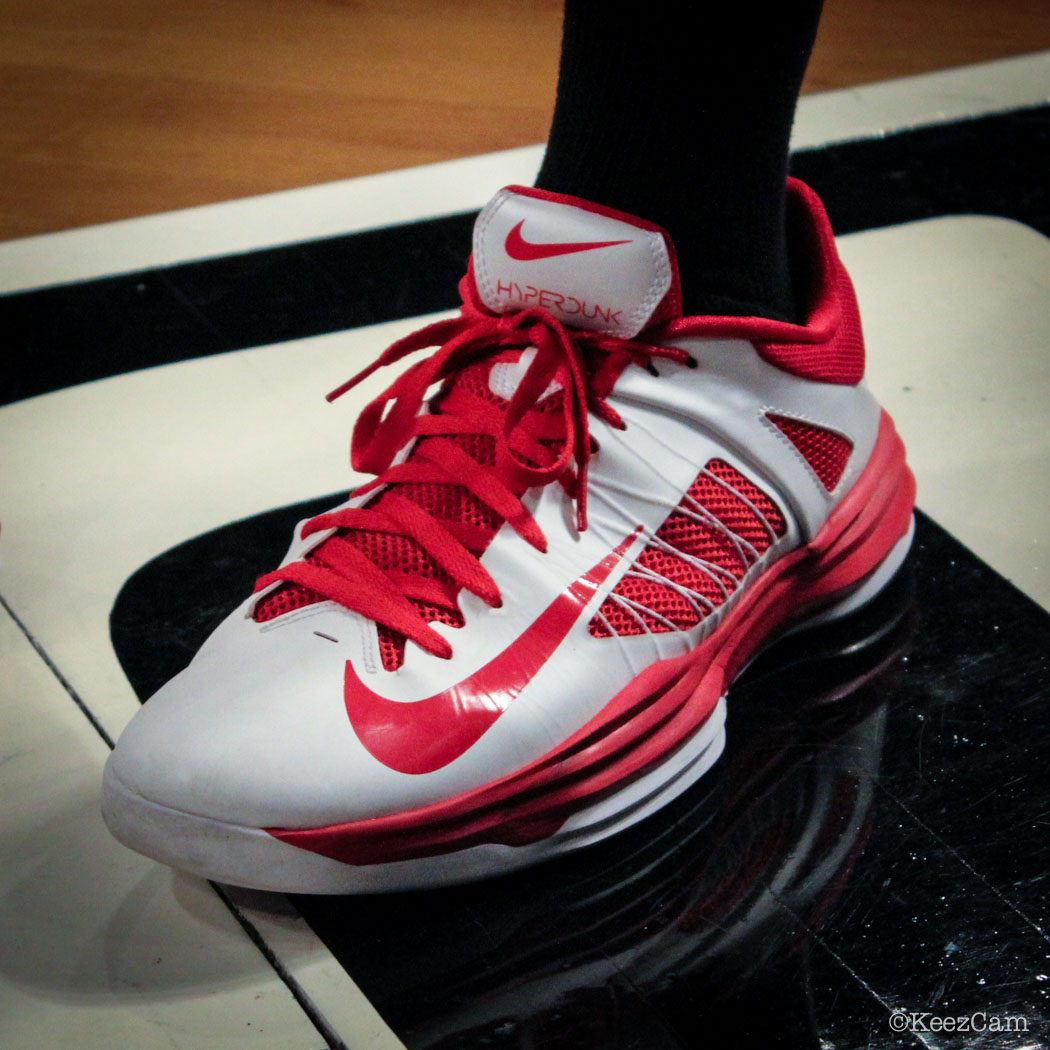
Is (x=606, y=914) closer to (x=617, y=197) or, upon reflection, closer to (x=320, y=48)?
(x=617, y=197)

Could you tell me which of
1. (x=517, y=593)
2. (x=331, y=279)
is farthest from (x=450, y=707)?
(x=331, y=279)

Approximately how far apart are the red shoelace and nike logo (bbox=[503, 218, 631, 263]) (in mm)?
32

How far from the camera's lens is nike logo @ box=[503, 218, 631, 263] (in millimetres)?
680

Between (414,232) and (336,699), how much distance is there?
0.81 meters

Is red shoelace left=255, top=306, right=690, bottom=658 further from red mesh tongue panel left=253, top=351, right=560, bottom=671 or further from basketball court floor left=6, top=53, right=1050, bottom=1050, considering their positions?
basketball court floor left=6, top=53, right=1050, bottom=1050

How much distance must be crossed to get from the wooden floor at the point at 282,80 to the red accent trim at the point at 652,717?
885 millimetres

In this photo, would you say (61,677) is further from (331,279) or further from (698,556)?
(331,279)

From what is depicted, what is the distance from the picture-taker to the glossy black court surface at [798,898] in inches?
25.1

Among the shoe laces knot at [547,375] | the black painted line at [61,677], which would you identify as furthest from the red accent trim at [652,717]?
the black painted line at [61,677]

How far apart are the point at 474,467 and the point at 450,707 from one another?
0.46ft

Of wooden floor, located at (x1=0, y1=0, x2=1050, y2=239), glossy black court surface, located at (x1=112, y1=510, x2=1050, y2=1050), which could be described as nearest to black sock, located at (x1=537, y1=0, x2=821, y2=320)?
glossy black court surface, located at (x1=112, y1=510, x2=1050, y2=1050)

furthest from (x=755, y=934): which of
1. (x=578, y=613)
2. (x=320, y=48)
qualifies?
(x=320, y=48)

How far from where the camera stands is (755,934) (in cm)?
68

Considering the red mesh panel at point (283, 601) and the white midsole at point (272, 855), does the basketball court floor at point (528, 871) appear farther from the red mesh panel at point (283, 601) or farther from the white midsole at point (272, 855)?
the red mesh panel at point (283, 601)
